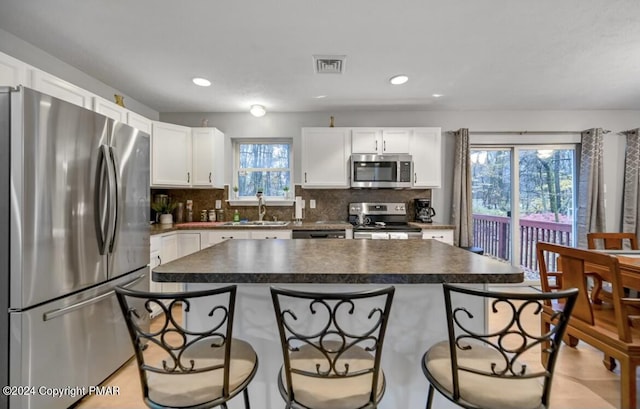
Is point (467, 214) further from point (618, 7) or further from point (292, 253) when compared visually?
point (292, 253)

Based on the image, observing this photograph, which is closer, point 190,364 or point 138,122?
point 190,364

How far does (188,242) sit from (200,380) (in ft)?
8.60

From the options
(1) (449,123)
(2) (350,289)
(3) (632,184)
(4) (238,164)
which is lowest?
(2) (350,289)

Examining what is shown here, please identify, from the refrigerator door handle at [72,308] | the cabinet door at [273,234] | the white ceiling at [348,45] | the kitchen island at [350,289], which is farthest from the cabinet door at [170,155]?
the kitchen island at [350,289]

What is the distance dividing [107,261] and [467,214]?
3897 millimetres

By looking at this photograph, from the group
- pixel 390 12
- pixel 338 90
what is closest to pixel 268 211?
pixel 338 90

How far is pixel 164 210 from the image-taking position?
3.68m

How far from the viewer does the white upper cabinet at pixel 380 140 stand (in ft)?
12.0

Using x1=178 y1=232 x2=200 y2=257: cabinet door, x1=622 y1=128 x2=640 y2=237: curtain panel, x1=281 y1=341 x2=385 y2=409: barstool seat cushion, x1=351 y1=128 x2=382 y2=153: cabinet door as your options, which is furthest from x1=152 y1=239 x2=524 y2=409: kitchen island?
x1=622 y1=128 x2=640 y2=237: curtain panel

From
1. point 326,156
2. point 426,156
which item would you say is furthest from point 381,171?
point 326,156

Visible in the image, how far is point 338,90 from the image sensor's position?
3125 millimetres

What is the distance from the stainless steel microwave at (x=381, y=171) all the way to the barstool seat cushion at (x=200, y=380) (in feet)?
9.07

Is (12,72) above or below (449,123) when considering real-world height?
below

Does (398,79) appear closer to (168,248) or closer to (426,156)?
(426,156)
